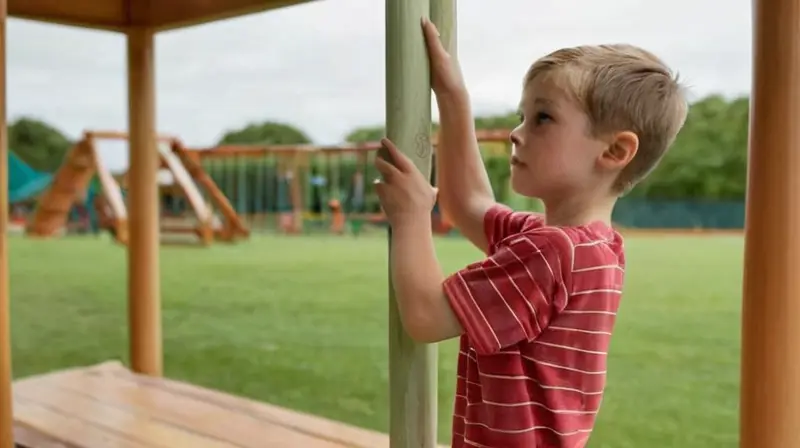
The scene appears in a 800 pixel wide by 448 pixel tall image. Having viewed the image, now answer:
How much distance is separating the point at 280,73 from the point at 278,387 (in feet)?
7.70

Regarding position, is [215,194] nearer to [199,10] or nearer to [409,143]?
[199,10]

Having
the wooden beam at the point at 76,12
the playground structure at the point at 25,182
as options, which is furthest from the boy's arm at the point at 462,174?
the playground structure at the point at 25,182

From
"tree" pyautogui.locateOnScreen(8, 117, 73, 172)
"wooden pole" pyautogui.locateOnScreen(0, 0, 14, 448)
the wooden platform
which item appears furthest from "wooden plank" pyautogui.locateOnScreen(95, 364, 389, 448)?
"tree" pyautogui.locateOnScreen(8, 117, 73, 172)

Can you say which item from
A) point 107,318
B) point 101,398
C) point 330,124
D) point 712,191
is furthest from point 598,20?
point 330,124

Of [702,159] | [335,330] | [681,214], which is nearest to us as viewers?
[702,159]

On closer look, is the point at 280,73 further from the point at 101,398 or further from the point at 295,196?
the point at 101,398

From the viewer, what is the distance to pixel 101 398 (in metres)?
1.50

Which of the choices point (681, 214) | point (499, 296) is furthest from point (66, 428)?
point (681, 214)

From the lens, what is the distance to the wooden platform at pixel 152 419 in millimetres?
1274

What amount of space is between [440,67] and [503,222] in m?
0.16

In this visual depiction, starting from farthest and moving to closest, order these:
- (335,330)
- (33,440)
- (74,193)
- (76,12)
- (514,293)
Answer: (74,193), (335,330), (76,12), (33,440), (514,293)

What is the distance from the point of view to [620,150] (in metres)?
0.65

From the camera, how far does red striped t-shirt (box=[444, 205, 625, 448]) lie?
2.02 feet

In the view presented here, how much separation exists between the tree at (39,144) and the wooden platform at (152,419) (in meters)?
2.87
